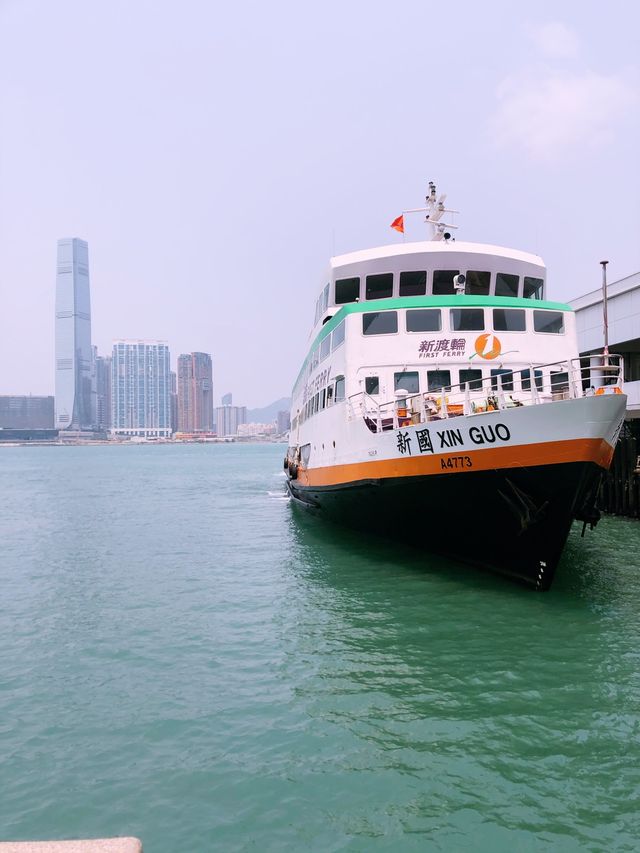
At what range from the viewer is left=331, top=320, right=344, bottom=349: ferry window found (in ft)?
52.3

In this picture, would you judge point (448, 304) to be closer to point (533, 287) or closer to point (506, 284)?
point (506, 284)

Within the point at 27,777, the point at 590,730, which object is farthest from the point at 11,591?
the point at 590,730

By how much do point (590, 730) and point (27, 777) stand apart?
5673mm

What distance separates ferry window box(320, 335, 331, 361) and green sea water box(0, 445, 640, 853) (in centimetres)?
596

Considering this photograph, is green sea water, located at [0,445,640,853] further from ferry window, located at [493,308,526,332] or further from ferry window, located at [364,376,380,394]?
ferry window, located at [493,308,526,332]

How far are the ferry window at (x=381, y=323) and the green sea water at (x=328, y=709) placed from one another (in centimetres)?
526

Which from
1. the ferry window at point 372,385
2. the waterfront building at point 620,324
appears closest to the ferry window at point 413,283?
the ferry window at point 372,385

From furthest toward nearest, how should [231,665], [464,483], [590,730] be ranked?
[464,483] → [231,665] → [590,730]

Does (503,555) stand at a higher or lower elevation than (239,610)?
higher

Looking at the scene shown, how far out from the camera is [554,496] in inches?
419

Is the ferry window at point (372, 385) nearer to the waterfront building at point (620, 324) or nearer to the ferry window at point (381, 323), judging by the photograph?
the ferry window at point (381, 323)

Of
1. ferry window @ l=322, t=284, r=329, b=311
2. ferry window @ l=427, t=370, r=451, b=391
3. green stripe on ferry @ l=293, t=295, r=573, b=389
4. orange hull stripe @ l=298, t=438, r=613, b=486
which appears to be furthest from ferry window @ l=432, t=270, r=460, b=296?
orange hull stripe @ l=298, t=438, r=613, b=486

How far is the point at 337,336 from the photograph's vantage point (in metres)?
16.4

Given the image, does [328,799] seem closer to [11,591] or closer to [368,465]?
[368,465]
